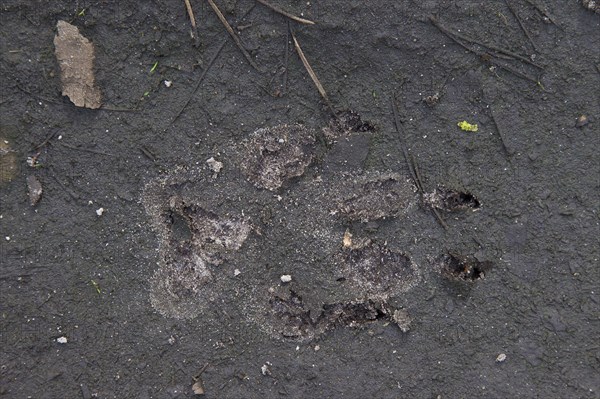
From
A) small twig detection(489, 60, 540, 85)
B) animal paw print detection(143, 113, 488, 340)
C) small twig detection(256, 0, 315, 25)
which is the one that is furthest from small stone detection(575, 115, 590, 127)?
small twig detection(256, 0, 315, 25)

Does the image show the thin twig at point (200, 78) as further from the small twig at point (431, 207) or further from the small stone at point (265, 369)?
the small stone at point (265, 369)

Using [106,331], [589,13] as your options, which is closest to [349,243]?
[106,331]

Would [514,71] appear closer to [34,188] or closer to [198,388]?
[198,388]

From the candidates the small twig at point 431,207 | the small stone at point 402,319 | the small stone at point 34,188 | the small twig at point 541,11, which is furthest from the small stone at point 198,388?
the small twig at point 541,11

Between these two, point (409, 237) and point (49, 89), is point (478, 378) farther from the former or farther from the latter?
point (49, 89)

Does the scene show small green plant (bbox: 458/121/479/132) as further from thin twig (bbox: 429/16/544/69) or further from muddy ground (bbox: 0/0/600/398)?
thin twig (bbox: 429/16/544/69)

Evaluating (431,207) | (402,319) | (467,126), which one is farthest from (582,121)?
(402,319)

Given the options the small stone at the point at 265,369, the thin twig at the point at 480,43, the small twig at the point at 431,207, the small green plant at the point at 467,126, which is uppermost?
the thin twig at the point at 480,43
